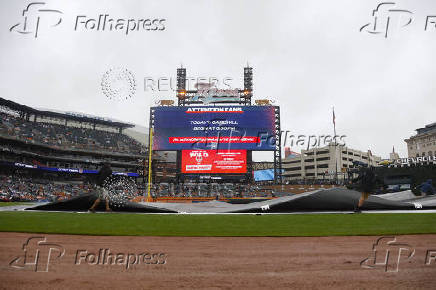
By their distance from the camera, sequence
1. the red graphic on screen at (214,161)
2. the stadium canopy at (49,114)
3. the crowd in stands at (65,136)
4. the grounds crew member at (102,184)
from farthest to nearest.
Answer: the stadium canopy at (49,114) < the crowd in stands at (65,136) < the red graphic on screen at (214,161) < the grounds crew member at (102,184)

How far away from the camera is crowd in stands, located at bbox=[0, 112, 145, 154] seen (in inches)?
1533

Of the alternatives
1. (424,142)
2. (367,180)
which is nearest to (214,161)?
(367,180)

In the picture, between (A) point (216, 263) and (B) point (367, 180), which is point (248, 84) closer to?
(B) point (367, 180)

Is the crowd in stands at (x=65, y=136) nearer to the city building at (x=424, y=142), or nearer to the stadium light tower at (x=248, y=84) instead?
the stadium light tower at (x=248, y=84)

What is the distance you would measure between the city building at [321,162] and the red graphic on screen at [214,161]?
4875 cm

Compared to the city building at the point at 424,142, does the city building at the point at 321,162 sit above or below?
below

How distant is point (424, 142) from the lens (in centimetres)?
6762

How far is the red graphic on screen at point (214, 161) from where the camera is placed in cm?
3350

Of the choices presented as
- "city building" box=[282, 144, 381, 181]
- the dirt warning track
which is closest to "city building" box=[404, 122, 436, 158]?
"city building" box=[282, 144, 381, 181]

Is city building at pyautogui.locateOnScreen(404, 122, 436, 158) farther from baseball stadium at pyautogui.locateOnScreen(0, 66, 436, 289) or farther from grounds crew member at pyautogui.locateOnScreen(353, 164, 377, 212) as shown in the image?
grounds crew member at pyautogui.locateOnScreen(353, 164, 377, 212)

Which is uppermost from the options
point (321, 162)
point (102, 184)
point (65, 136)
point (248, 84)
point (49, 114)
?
point (248, 84)

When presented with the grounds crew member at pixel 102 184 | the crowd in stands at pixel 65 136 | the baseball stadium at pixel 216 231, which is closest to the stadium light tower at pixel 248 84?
the baseball stadium at pixel 216 231

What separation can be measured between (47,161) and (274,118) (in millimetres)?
33543

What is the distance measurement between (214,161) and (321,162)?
2203 inches
